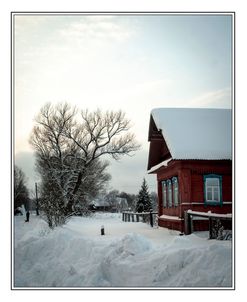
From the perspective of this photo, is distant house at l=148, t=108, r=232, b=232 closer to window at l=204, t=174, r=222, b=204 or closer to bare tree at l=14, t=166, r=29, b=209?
window at l=204, t=174, r=222, b=204

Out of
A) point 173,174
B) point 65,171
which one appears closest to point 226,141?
point 173,174

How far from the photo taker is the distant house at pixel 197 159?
1298 centimetres

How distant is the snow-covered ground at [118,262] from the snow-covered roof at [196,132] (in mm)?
3559

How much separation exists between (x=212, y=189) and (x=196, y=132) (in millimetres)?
2277

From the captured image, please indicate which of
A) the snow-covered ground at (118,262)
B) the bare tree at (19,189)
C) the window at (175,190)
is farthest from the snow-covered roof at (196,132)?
the bare tree at (19,189)

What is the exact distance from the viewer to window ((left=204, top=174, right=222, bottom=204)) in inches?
546

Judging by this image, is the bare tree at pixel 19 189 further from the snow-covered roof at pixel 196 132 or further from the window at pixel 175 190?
the window at pixel 175 190

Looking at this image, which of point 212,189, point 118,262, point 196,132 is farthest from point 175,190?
point 118,262

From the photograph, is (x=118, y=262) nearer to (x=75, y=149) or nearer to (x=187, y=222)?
(x=187, y=222)

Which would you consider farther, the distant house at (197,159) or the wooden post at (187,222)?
the distant house at (197,159)

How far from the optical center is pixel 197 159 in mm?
13141

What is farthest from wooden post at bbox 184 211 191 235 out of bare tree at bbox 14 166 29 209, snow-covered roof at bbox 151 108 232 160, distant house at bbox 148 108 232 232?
bare tree at bbox 14 166 29 209
